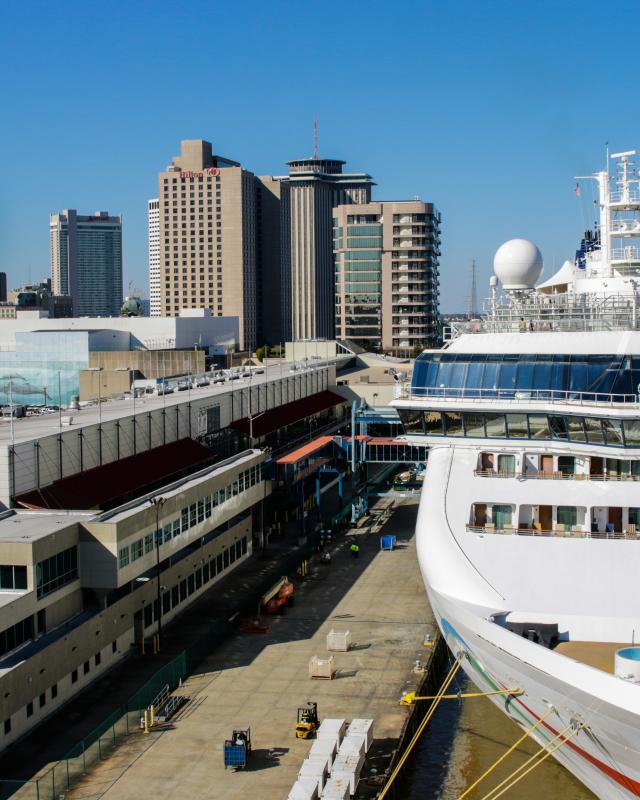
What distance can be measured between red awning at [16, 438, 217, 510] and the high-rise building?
121225 mm

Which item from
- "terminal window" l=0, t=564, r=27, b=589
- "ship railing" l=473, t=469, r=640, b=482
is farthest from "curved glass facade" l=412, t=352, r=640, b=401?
"terminal window" l=0, t=564, r=27, b=589

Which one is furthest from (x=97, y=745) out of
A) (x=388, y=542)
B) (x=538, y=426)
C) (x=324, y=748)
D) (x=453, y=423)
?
(x=388, y=542)

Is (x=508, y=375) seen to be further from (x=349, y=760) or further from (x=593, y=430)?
(x=349, y=760)

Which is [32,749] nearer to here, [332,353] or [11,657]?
[11,657]

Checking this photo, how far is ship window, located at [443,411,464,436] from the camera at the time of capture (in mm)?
39875

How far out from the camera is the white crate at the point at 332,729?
3188 cm

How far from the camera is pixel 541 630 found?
25.3m

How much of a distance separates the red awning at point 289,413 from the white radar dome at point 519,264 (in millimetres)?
20278

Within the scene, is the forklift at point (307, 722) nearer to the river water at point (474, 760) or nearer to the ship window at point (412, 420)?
the river water at point (474, 760)

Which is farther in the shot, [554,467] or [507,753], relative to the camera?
[554,467]

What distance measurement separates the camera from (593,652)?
2431 centimetres

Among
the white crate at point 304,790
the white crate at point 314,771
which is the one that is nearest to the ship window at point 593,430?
the white crate at point 314,771

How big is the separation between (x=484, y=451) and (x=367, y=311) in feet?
476

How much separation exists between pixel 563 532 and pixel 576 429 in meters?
5.83
